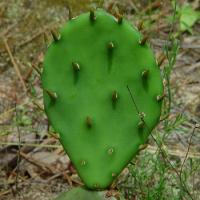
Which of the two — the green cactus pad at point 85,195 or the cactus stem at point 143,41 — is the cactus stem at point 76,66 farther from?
the green cactus pad at point 85,195

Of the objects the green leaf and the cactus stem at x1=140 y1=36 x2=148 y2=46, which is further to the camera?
the green leaf

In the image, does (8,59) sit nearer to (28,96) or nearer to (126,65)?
(28,96)

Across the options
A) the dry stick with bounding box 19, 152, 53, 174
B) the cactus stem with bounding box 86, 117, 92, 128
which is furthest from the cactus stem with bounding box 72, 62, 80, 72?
the dry stick with bounding box 19, 152, 53, 174

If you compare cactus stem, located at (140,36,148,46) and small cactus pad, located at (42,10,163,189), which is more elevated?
cactus stem, located at (140,36,148,46)

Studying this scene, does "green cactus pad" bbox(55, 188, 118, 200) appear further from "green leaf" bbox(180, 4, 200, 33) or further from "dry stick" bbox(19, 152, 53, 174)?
"green leaf" bbox(180, 4, 200, 33)

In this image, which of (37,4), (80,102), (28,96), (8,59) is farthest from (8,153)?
(37,4)

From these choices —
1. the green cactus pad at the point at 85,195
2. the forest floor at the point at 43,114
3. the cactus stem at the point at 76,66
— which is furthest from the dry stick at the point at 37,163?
the cactus stem at the point at 76,66
